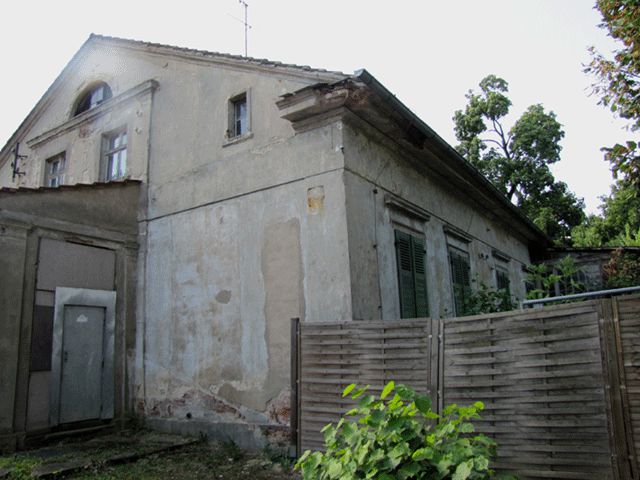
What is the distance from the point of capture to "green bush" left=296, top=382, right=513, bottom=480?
2967 mm

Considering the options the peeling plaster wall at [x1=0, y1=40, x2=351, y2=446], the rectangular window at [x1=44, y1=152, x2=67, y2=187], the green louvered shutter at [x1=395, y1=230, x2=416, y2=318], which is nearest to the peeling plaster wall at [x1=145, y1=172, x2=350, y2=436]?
the peeling plaster wall at [x1=0, y1=40, x2=351, y2=446]

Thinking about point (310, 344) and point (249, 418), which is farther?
point (249, 418)

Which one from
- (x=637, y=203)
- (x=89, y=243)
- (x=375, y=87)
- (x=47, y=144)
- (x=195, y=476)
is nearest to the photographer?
(x=195, y=476)

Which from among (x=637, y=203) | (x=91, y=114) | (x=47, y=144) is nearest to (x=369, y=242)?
(x=91, y=114)

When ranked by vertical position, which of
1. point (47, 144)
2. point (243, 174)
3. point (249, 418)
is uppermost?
point (47, 144)

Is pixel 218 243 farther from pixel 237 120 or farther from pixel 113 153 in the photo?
pixel 113 153

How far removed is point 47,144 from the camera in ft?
38.6

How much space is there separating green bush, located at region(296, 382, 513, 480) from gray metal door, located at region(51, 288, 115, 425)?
19.0ft

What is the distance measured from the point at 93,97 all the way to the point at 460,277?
9.20 m

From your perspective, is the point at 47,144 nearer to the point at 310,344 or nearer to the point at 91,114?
the point at 91,114

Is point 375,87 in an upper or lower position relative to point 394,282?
upper

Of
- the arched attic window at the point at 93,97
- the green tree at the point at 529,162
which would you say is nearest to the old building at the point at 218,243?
the arched attic window at the point at 93,97

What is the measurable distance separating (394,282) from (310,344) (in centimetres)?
225

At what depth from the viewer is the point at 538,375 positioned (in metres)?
4.15
